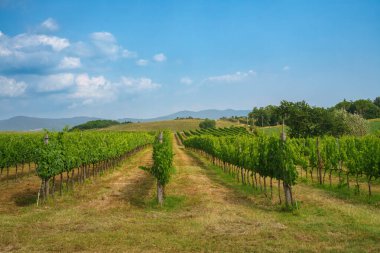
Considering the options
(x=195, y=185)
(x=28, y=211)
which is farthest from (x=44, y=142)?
(x=195, y=185)

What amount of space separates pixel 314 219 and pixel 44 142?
14575 mm

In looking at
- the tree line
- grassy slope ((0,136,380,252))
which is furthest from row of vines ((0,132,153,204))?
the tree line

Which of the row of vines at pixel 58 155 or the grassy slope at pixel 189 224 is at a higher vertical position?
the row of vines at pixel 58 155

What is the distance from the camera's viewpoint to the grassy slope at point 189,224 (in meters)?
10.6

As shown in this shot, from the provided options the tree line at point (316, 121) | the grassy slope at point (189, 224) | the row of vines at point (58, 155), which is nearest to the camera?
the grassy slope at point (189, 224)

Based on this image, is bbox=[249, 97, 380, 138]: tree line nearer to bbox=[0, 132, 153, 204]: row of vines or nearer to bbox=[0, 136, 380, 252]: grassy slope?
bbox=[0, 132, 153, 204]: row of vines

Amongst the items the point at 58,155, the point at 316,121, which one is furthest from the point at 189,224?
the point at 316,121

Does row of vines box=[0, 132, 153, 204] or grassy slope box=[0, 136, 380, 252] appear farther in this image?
row of vines box=[0, 132, 153, 204]

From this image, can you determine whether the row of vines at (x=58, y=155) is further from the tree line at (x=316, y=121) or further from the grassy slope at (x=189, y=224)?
the tree line at (x=316, y=121)

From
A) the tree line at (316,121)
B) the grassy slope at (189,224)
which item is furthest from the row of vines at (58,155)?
the tree line at (316,121)

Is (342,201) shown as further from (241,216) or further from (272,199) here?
(241,216)

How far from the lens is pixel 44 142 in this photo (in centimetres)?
1919

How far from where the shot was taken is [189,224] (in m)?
13.2

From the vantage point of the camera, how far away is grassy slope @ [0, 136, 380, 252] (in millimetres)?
Answer: 10641
